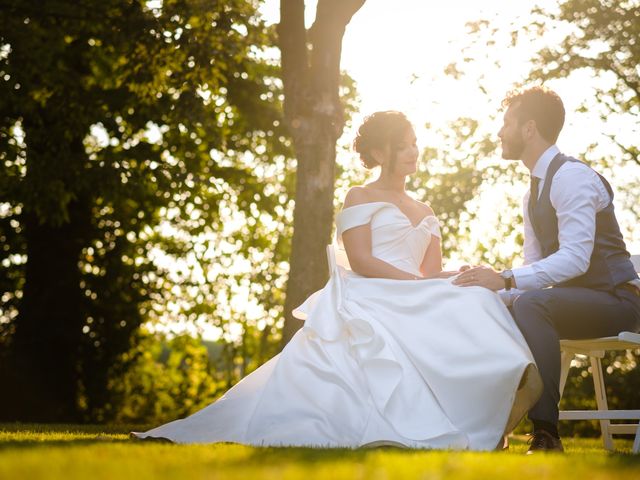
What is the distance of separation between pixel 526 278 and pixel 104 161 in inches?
342

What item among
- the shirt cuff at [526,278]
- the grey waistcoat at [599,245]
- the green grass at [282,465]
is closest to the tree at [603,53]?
the grey waistcoat at [599,245]

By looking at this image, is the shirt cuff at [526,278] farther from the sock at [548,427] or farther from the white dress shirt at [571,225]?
the sock at [548,427]

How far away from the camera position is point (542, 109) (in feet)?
18.6

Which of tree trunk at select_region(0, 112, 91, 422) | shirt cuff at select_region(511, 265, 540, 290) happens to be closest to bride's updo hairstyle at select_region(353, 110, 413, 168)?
shirt cuff at select_region(511, 265, 540, 290)

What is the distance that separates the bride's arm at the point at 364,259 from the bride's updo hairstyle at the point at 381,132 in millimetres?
645

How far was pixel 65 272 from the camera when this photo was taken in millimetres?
14719

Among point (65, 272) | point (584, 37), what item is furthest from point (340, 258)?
point (65, 272)

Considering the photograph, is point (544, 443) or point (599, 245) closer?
point (544, 443)

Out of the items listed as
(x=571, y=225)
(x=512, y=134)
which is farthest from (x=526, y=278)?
(x=512, y=134)

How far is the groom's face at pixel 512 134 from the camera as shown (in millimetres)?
5742

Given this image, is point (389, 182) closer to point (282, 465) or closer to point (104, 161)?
point (282, 465)

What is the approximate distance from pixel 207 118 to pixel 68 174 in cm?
306

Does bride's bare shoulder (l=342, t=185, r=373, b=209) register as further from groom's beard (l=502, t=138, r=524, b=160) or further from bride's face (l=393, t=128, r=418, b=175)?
groom's beard (l=502, t=138, r=524, b=160)

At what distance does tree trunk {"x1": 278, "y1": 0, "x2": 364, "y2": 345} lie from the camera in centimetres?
857
